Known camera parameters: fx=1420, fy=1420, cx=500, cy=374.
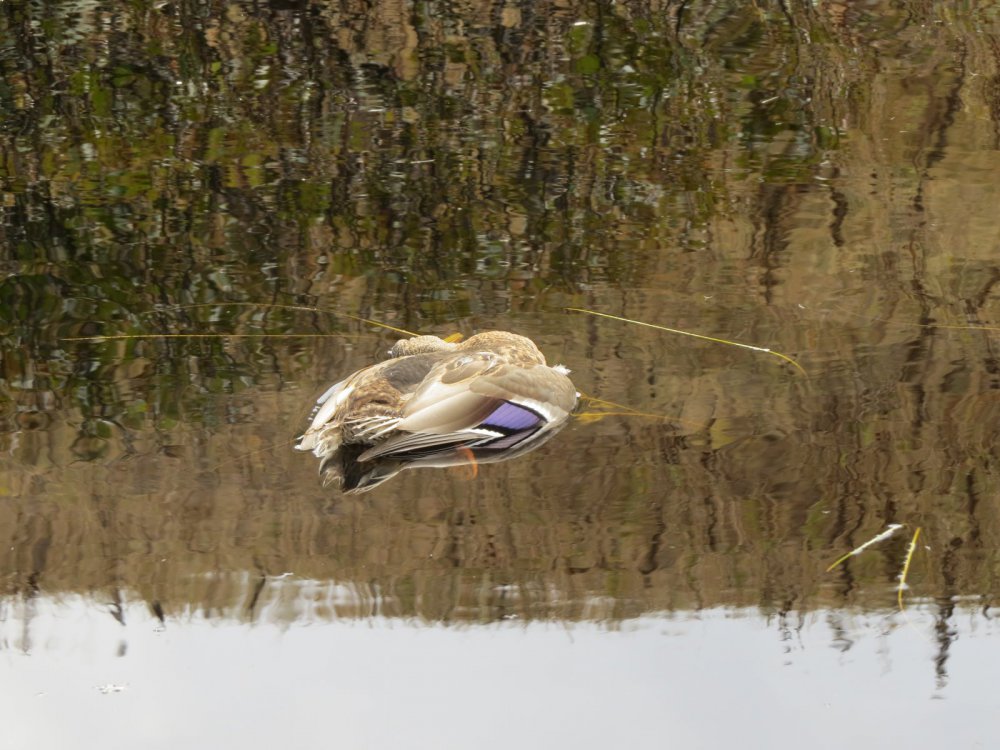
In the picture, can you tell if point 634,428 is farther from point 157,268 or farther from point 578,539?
point 157,268

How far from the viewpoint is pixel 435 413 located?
4.48 m

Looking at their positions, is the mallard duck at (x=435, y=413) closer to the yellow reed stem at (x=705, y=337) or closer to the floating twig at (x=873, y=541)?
the yellow reed stem at (x=705, y=337)

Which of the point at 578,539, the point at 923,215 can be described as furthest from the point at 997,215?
the point at 578,539

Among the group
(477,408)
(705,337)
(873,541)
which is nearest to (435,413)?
(477,408)

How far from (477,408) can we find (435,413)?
152mm

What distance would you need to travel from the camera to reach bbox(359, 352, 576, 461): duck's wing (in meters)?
4.45

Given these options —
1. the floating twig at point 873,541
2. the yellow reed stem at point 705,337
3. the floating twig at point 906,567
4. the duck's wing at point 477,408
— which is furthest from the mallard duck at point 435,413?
the floating twig at point 906,567

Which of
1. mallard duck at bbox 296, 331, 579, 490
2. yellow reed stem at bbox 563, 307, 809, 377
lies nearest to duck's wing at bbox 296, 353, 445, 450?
mallard duck at bbox 296, 331, 579, 490

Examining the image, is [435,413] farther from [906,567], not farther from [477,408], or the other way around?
[906,567]

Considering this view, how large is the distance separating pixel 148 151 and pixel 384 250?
1.81m

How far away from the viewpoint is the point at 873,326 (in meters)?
5.11

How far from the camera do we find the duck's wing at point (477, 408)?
4.45 m

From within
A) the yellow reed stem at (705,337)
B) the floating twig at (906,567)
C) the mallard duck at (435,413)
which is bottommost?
the floating twig at (906,567)

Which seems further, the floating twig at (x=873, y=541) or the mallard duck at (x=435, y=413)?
the mallard duck at (x=435, y=413)
